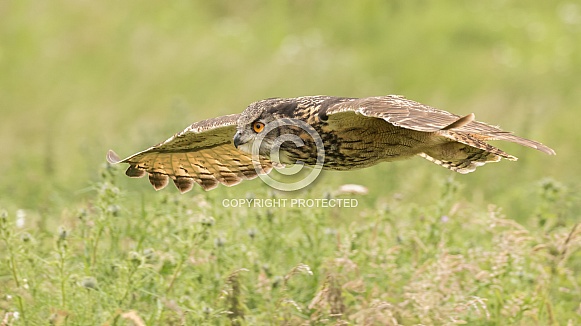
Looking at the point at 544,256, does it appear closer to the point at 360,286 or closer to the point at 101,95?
the point at 360,286

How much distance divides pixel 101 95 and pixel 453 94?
178 inches

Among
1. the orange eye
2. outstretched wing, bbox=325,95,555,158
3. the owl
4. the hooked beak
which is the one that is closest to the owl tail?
the owl

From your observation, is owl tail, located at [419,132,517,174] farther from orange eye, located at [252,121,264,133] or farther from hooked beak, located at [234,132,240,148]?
hooked beak, located at [234,132,240,148]

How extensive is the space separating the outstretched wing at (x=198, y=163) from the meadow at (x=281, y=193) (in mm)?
133

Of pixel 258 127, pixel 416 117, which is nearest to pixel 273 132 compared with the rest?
pixel 258 127

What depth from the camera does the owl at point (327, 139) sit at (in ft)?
17.9

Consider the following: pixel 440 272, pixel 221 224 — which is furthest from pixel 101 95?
pixel 440 272

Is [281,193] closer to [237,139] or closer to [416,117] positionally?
[237,139]

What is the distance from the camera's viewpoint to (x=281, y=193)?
263 inches

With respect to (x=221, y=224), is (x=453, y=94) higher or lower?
higher

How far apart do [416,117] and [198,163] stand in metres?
1.99

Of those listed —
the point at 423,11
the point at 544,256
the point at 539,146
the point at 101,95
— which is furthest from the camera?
the point at 423,11

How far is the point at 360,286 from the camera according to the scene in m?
5.45

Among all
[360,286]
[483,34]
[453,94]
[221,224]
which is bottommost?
[360,286]
